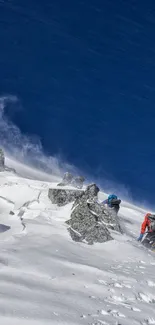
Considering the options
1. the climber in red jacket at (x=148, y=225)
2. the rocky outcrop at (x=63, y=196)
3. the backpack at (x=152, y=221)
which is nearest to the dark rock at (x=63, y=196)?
the rocky outcrop at (x=63, y=196)

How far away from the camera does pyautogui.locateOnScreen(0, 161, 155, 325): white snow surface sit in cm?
639

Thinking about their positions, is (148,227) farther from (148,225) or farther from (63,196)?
(63,196)

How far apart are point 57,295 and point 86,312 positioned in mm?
840

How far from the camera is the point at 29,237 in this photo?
1230 cm

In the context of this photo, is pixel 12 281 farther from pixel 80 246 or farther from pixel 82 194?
pixel 82 194

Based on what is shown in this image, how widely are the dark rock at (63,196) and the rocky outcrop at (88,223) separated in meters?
1.22

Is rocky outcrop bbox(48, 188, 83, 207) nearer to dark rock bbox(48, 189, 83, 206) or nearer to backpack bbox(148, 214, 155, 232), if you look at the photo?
dark rock bbox(48, 189, 83, 206)

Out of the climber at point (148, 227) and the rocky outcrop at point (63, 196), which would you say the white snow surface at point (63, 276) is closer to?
the rocky outcrop at point (63, 196)

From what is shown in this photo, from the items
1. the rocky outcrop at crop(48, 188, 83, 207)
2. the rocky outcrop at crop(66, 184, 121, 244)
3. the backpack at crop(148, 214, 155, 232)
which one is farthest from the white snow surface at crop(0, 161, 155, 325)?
the backpack at crop(148, 214, 155, 232)

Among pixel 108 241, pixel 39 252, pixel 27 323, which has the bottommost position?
pixel 27 323

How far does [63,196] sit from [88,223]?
146 inches

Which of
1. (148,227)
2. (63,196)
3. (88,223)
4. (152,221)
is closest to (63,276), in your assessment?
(88,223)

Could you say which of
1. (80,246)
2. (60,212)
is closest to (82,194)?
(60,212)

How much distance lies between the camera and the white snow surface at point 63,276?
252 inches
